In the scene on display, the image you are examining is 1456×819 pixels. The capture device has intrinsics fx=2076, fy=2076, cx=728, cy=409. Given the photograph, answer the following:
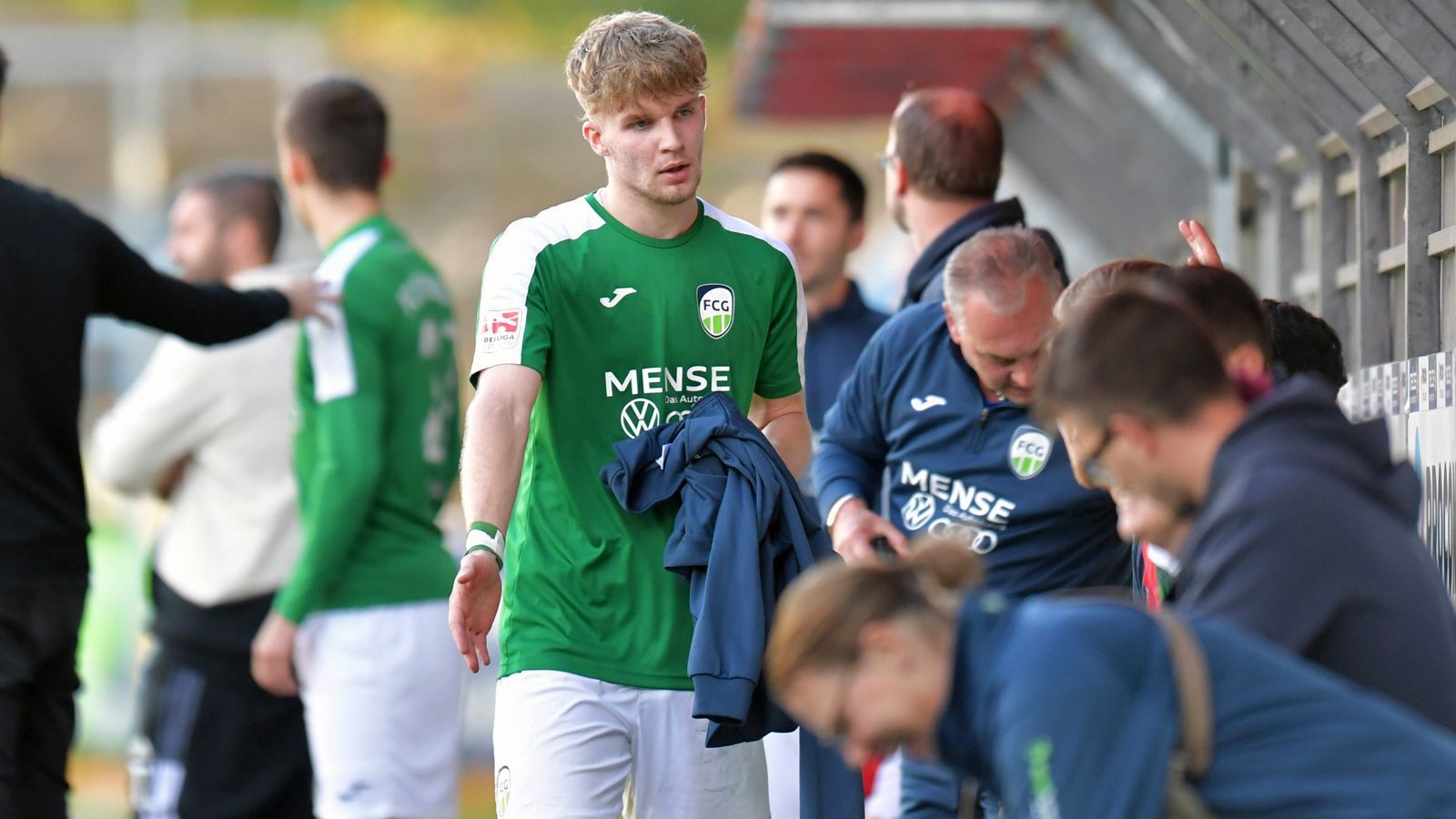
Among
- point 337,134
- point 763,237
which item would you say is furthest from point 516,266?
point 337,134

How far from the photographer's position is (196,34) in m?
40.8

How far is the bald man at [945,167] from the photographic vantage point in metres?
5.84

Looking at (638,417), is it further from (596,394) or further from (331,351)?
(331,351)

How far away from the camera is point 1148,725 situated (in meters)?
2.50

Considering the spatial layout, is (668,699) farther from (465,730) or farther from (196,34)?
(196,34)

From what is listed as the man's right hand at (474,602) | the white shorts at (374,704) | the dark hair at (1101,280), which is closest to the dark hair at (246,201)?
the white shorts at (374,704)

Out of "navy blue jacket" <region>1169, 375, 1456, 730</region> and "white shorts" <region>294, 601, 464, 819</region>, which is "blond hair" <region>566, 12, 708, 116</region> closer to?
"navy blue jacket" <region>1169, 375, 1456, 730</region>

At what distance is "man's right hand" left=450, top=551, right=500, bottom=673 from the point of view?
402 cm

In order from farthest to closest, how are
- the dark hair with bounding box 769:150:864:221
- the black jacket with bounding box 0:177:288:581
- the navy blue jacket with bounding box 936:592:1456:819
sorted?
1. the dark hair with bounding box 769:150:864:221
2. the black jacket with bounding box 0:177:288:581
3. the navy blue jacket with bounding box 936:592:1456:819

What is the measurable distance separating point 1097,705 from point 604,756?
1.91m

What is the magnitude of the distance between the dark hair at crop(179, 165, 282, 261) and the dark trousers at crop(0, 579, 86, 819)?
9.73 feet

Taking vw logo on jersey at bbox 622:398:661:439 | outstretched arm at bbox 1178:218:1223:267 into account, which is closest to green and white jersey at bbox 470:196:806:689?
vw logo on jersey at bbox 622:398:661:439

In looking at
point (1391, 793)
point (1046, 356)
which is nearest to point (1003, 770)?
point (1391, 793)

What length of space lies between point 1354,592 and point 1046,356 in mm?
539
